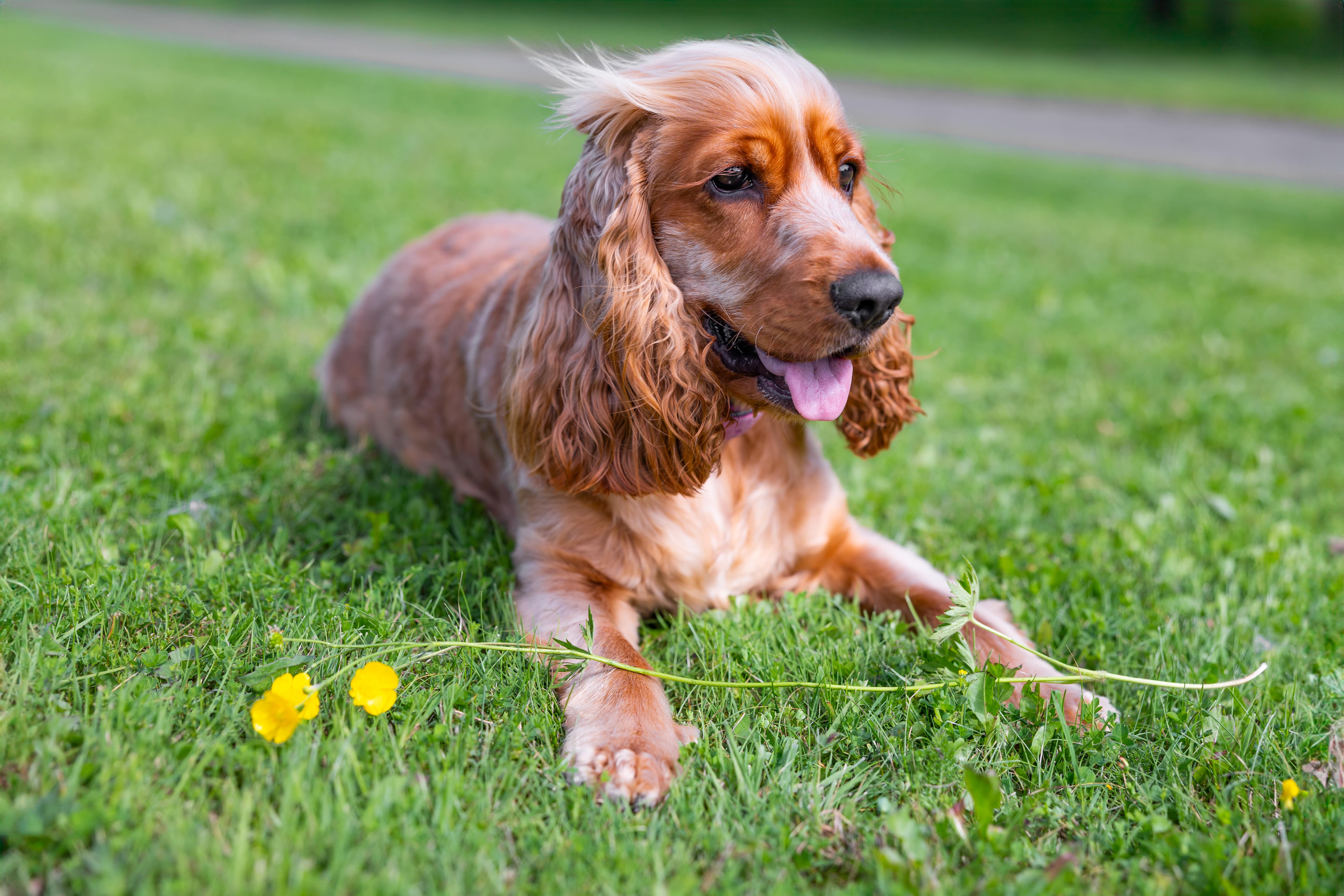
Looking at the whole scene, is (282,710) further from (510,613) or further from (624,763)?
(510,613)

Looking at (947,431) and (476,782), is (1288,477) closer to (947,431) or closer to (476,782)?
(947,431)

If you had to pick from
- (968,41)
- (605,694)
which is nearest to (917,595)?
(605,694)

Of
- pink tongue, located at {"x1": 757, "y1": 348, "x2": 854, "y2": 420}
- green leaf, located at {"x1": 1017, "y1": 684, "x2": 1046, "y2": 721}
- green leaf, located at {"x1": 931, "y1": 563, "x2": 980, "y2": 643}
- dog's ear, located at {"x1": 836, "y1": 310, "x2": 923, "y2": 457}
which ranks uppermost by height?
pink tongue, located at {"x1": 757, "y1": 348, "x2": 854, "y2": 420}

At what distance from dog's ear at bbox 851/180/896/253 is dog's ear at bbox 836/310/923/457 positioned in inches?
9.2

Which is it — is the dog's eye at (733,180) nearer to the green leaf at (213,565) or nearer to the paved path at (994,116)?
the green leaf at (213,565)

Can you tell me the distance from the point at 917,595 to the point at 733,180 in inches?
48.3

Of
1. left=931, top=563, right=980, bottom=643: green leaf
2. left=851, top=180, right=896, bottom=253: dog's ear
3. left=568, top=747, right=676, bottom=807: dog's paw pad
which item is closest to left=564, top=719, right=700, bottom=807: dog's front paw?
left=568, top=747, right=676, bottom=807: dog's paw pad

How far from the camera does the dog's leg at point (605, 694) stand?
2010mm

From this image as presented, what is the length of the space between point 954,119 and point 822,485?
55.4 ft

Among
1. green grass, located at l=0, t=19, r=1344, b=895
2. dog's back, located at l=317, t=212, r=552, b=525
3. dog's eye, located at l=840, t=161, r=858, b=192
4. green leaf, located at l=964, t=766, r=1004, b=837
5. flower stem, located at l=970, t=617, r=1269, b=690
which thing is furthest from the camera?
dog's back, located at l=317, t=212, r=552, b=525

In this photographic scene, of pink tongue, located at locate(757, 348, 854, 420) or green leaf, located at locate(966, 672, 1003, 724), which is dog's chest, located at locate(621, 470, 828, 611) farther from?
green leaf, located at locate(966, 672, 1003, 724)

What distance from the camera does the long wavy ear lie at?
9.73ft

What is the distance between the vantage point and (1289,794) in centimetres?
193

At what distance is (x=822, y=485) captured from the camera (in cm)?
298
